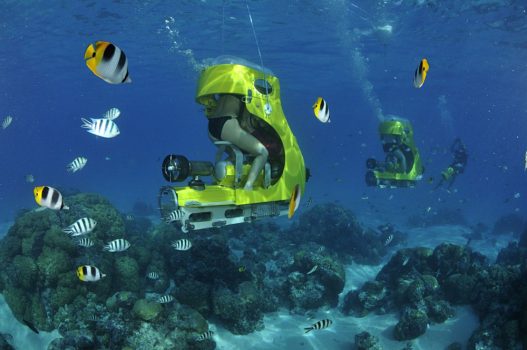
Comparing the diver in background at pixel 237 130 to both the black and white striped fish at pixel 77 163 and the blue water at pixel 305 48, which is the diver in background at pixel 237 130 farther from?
the blue water at pixel 305 48

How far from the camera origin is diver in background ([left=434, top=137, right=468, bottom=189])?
12.0 metres

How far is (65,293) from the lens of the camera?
6.56 metres

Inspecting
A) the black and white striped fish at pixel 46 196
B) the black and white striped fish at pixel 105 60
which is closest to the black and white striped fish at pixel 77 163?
the black and white striped fish at pixel 46 196

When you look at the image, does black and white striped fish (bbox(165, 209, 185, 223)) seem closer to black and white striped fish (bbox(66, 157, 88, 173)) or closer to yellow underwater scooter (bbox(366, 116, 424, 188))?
black and white striped fish (bbox(66, 157, 88, 173))

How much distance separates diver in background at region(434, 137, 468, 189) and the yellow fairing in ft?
26.4

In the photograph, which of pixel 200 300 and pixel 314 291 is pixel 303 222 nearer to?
pixel 314 291

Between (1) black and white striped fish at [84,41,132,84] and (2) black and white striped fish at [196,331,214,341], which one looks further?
(2) black and white striped fish at [196,331,214,341]

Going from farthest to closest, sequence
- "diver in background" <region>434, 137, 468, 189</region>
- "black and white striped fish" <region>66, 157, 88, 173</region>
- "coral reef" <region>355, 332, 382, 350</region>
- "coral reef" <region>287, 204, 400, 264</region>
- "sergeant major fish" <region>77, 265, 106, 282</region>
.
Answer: "coral reef" <region>287, 204, 400, 264</region>, "diver in background" <region>434, 137, 468, 189</region>, "black and white striped fish" <region>66, 157, 88, 173</region>, "coral reef" <region>355, 332, 382, 350</region>, "sergeant major fish" <region>77, 265, 106, 282</region>

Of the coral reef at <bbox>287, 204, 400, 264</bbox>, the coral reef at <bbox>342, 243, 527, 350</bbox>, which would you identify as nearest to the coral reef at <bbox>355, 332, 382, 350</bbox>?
the coral reef at <bbox>342, 243, 527, 350</bbox>

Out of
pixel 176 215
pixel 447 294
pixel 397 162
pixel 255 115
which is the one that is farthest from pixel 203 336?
pixel 397 162

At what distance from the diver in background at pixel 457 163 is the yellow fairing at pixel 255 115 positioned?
8.05 m

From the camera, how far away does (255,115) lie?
5414 millimetres

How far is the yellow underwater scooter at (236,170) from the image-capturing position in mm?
4949

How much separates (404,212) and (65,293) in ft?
85.2
